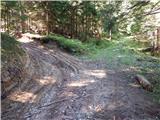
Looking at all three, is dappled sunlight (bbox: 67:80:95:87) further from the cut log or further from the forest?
the cut log

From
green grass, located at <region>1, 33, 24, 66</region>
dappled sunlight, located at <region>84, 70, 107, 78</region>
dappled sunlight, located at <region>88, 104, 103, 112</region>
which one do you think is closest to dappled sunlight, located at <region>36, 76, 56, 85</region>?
green grass, located at <region>1, 33, 24, 66</region>

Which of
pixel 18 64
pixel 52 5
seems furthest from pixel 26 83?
pixel 52 5

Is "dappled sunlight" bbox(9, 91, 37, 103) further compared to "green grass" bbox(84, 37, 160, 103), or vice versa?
"green grass" bbox(84, 37, 160, 103)

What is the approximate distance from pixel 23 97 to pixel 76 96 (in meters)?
1.98

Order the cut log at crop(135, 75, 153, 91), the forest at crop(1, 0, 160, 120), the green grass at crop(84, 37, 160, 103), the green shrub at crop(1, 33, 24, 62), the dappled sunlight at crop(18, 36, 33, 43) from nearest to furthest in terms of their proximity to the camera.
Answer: the forest at crop(1, 0, 160, 120) → the cut log at crop(135, 75, 153, 91) → the green shrub at crop(1, 33, 24, 62) → the green grass at crop(84, 37, 160, 103) → the dappled sunlight at crop(18, 36, 33, 43)

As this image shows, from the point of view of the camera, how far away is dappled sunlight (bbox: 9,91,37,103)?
983 centimetres

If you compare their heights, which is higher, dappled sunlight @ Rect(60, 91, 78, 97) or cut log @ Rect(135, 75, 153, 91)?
cut log @ Rect(135, 75, 153, 91)

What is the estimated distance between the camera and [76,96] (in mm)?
10211

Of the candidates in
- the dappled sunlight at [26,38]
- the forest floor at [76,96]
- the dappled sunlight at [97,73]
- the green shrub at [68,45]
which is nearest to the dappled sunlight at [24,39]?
the dappled sunlight at [26,38]

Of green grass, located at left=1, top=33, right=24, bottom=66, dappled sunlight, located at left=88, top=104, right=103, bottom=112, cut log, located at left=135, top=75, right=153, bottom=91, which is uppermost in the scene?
green grass, located at left=1, top=33, right=24, bottom=66

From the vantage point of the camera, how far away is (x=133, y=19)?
43.2 feet

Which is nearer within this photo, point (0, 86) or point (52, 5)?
point (0, 86)

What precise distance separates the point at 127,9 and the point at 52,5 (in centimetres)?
1499

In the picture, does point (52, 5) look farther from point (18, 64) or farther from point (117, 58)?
point (18, 64)
